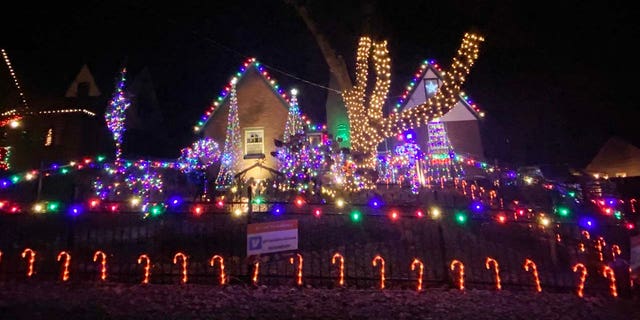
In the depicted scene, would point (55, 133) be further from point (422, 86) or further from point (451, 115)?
point (451, 115)

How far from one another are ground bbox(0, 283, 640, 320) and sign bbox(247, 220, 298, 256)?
0.70 meters

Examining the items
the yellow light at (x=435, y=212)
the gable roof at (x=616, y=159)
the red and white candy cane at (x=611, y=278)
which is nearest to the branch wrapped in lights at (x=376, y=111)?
the yellow light at (x=435, y=212)

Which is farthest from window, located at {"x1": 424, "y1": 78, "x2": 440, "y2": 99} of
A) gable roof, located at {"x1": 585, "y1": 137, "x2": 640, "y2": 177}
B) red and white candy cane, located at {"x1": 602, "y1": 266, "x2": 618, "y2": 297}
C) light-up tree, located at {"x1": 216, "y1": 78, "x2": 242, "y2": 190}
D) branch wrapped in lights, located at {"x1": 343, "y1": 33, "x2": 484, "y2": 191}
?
gable roof, located at {"x1": 585, "y1": 137, "x2": 640, "y2": 177}

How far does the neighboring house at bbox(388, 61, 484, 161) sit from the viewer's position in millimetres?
19797

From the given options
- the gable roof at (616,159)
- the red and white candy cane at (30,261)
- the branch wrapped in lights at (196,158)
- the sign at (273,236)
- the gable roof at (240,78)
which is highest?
the gable roof at (240,78)

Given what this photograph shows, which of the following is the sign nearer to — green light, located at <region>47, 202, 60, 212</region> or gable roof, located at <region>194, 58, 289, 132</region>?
green light, located at <region>47, 202, 60, 212</region>

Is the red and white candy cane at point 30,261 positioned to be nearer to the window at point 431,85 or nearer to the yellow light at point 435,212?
the yellow light at point 435,212

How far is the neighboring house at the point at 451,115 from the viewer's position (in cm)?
1980

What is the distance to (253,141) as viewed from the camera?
1812cm

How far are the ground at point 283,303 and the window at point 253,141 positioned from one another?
12.4 m

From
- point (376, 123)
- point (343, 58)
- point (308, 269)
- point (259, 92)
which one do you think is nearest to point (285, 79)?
point (259, 92)

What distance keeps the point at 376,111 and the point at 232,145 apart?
314 inches

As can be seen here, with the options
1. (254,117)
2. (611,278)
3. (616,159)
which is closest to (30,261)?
(611,278)

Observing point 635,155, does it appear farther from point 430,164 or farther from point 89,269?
point 89,269
